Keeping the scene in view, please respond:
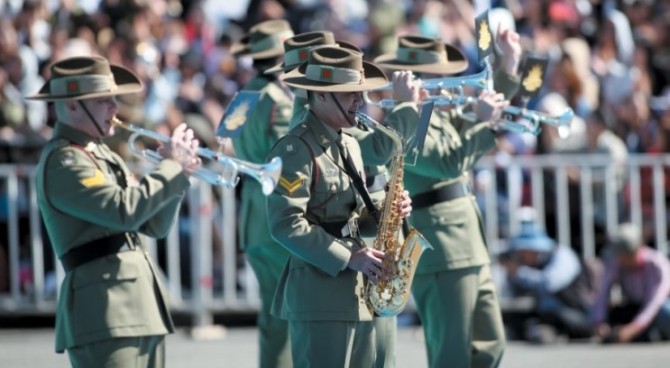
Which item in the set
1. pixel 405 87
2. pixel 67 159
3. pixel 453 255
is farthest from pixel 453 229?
pixel 67 159

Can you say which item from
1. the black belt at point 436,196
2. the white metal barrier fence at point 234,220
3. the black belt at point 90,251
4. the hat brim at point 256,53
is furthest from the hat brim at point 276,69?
the white metal barrier fence at point 234,220

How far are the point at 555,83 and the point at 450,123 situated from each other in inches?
265

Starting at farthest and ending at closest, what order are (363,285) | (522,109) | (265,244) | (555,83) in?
(555,83)
(265,244)
(522,109)
(363,285)

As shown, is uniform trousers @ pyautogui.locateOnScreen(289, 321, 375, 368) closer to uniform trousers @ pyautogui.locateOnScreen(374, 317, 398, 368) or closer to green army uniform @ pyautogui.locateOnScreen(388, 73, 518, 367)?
uniform trousers @ pyautogui.locateOnScreen(374, 317, 398, 368)

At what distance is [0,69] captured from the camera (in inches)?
585

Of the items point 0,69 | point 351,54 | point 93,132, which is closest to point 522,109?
point 351,54

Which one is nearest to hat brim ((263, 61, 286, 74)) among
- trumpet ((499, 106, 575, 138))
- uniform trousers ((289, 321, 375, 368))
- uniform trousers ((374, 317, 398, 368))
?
trumpet ((499, 106, 575, 138))

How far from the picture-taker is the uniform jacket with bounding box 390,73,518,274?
7.97 m

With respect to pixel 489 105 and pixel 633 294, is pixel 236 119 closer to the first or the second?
pixel 489 105

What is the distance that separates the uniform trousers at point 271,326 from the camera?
861cm

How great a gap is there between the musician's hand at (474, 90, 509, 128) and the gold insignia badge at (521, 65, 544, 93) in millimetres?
363

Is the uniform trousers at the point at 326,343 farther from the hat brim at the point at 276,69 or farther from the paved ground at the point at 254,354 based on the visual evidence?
the paved ground at the point at 254,354

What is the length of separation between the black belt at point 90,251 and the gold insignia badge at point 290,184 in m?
0.84

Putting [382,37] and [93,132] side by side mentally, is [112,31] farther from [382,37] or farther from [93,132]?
[93,132]
